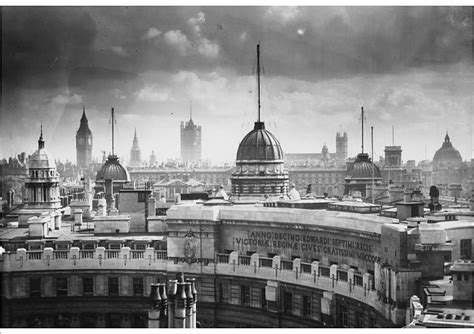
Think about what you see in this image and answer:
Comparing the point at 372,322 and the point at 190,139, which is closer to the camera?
the point at 372,322

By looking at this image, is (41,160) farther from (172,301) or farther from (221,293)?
(172,301)

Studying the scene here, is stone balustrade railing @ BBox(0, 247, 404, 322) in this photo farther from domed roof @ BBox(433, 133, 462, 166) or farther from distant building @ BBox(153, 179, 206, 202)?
distant building @ BBox(153, 179, 206, 202)

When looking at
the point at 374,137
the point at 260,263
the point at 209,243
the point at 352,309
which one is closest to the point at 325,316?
the point at 352,309

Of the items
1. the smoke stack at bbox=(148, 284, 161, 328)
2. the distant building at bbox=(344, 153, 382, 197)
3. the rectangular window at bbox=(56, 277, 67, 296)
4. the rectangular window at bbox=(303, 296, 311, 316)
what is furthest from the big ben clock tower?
the distant building at bbox=(344, 153, 382, 197)

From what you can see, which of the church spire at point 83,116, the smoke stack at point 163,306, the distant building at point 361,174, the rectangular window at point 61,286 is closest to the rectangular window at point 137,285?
the rectangular window at point 61,286

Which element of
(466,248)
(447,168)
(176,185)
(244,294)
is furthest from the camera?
(176,185)

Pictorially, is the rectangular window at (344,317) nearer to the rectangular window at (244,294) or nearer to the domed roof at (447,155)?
the rectangular window at (244,294)

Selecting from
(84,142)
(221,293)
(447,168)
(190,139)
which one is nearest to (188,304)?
(221,293)

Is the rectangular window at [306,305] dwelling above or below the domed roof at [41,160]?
below
